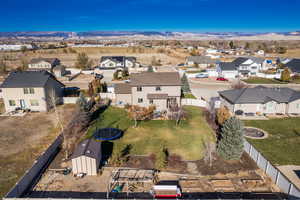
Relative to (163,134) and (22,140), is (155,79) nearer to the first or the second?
(163,134)

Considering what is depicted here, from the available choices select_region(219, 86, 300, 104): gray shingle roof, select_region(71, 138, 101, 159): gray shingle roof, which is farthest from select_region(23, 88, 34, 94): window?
select_region(219, 86, 300, 104): gray shingle roof

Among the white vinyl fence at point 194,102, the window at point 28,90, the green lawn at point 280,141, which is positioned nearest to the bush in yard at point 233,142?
the green lawn at point 280,141

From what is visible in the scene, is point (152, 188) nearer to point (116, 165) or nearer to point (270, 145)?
point (116, 165)

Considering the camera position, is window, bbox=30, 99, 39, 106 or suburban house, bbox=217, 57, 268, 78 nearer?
window, bbox=30, 99, 39, 106

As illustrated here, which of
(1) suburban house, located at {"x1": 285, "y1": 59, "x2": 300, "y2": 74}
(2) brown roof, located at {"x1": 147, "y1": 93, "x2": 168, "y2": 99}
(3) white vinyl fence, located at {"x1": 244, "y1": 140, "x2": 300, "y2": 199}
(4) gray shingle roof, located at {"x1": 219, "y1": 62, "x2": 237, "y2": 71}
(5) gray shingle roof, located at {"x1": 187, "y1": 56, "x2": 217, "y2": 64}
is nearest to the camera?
(3) white vinyl fence, located at {"x1": 244, "y1": 140, "x2": 300, "y2": 199}

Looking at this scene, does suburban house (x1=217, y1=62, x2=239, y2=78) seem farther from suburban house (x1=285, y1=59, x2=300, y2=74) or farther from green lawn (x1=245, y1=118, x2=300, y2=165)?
green lawn (x1=245, y1=118, x2=300, y2=165)

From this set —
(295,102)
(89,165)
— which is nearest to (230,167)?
(89,165)
